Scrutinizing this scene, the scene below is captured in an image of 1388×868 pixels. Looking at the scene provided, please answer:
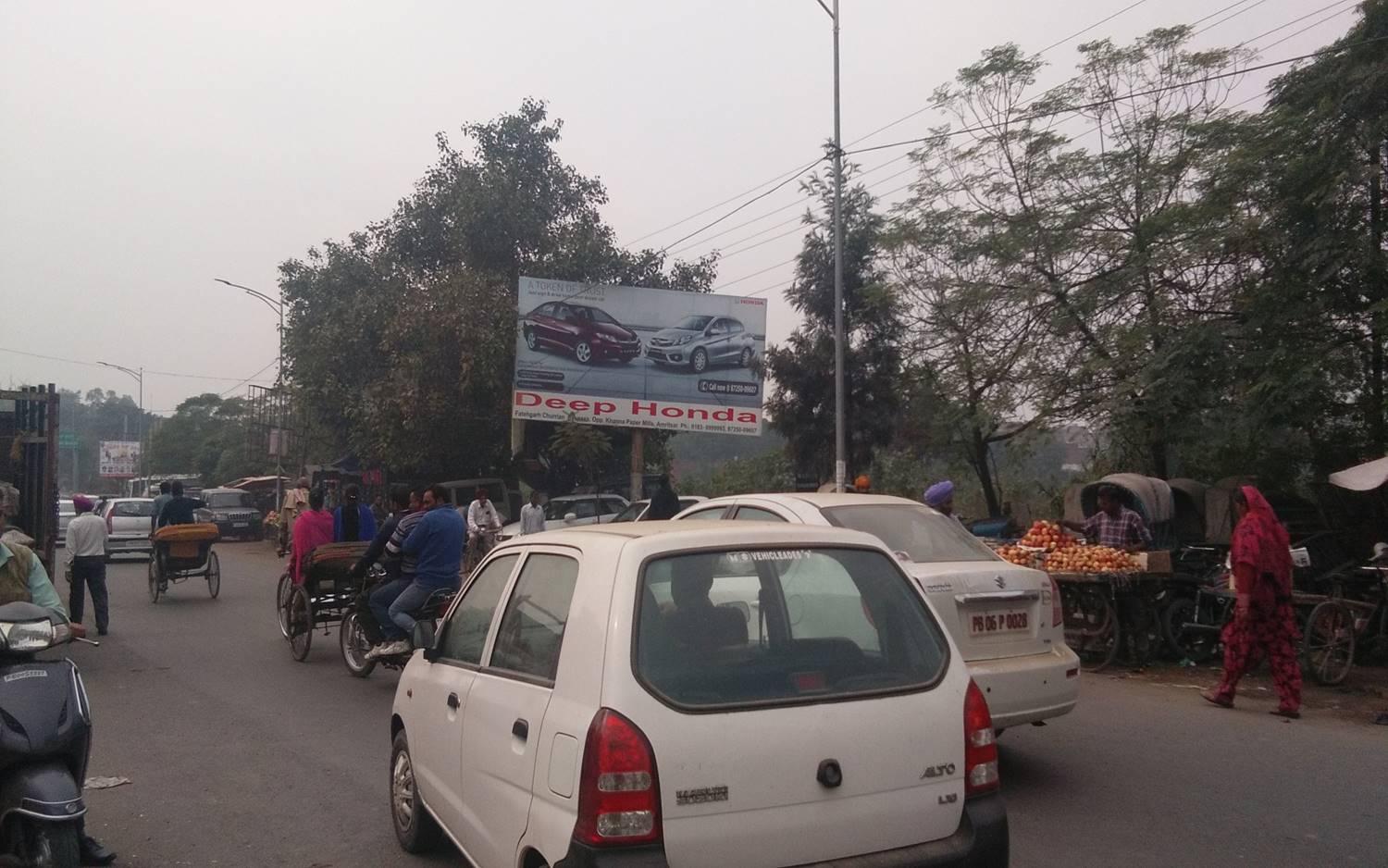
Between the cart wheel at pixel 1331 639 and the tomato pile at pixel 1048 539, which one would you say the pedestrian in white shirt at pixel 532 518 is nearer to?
the tomato pile at pixel 1048 539

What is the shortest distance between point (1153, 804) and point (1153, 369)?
1042 centimetres

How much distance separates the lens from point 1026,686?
6262 millimetres

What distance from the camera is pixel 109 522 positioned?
2498 centimetres

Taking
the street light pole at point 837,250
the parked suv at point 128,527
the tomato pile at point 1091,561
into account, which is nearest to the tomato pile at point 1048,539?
the tomato pile at point 1091,561

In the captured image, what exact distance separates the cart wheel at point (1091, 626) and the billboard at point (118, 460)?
267 feet

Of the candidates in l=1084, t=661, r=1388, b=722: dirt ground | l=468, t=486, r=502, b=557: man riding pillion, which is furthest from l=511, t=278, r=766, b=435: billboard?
l=1084, t=661, r=1388, b=722: dirt ground

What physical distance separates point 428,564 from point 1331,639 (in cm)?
783

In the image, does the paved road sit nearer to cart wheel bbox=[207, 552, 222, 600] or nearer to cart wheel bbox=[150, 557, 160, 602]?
cart wheel bbox=[150, 557, 160, 602]

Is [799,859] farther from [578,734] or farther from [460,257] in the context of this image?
[460,257]

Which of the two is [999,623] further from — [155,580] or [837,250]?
[837,250]

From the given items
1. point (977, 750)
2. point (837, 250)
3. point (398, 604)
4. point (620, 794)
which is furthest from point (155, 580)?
point (977, 750)

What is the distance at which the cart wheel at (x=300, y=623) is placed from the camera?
11.1m

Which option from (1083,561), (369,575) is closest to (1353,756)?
(1083,561)

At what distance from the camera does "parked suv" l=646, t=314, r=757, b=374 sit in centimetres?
2847
